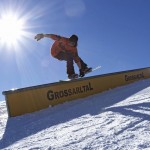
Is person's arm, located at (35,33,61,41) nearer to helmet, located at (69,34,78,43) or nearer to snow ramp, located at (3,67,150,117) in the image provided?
helmet, located at (69,34,78,43)

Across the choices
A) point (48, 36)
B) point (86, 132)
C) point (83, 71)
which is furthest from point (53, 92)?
point (86, 132)

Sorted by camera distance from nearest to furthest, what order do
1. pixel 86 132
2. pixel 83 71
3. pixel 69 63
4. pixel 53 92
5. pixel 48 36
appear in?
pixel 86 132 → pixel 53 92 → pixel 48 36 → pixel 69 63 → pixel 83 71

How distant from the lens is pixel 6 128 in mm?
4891

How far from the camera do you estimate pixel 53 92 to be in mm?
7062

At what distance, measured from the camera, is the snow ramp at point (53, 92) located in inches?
247

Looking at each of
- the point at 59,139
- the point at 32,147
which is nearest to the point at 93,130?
the point at 59,139

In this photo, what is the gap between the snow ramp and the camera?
6281 mm

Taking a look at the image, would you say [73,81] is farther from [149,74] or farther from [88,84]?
[149,74]

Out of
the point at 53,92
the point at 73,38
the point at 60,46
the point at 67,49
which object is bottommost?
the point at 53,92

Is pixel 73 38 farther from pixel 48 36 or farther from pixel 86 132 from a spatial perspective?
pixel 86 132

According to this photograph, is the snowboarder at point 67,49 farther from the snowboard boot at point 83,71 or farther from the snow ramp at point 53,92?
the snow ramp at point 53,92

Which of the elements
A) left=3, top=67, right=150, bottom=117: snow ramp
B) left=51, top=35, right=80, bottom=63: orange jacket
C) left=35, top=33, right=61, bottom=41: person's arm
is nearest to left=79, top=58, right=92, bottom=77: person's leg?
left=51, top=35, right=80, bottom=63: orange jacket

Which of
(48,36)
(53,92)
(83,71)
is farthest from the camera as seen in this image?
(83,71)

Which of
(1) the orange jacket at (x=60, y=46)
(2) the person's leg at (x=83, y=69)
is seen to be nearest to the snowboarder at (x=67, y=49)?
(1) the orange jacket at (x=60, y=46)
